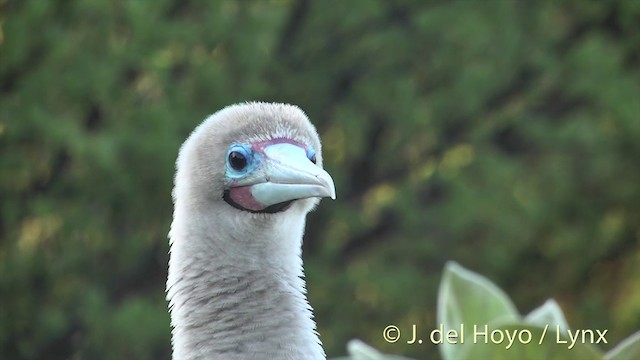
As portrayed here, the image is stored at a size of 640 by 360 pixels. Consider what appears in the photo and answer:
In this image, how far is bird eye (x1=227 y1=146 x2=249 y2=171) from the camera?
2.45m

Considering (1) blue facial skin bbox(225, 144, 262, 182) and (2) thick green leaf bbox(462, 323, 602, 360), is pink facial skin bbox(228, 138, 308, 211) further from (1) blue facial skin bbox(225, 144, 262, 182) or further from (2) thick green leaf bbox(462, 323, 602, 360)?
(2) thick green leaf bbox(462, 323, 602, 360)

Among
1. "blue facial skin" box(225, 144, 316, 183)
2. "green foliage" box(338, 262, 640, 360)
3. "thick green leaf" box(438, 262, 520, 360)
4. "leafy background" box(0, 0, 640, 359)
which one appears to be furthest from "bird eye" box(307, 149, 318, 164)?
"leafy background" box(0, 0, 640, 359)

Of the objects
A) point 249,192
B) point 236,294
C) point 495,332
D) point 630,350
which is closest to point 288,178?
point 249,192

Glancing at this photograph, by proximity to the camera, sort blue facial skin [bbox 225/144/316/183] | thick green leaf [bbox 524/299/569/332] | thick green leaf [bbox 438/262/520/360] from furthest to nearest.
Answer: thick green leaf [bbox 438/262/520/360]
thick green leaf [bbox 524/299/569/332]
blue facial skin [bbox 225/144/316/183]

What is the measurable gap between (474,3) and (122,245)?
2431mm

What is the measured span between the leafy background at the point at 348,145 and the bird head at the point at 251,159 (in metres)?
3.42

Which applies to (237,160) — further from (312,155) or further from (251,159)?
(312,155)

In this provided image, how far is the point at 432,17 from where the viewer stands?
685 cm

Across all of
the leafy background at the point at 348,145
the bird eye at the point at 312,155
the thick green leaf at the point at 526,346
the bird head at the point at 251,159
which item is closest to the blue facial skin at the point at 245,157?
the bird head at the point at 251,159

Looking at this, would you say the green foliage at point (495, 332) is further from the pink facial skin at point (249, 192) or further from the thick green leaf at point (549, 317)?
the pink facial skin at point (249, 192)

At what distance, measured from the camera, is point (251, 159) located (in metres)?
2.45

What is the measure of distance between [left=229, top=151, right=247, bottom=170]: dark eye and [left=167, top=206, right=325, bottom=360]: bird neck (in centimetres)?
11

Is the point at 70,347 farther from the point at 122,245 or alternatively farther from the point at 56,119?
the point at 56,119

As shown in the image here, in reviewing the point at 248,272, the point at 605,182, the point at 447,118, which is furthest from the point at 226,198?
the point at 605,182
